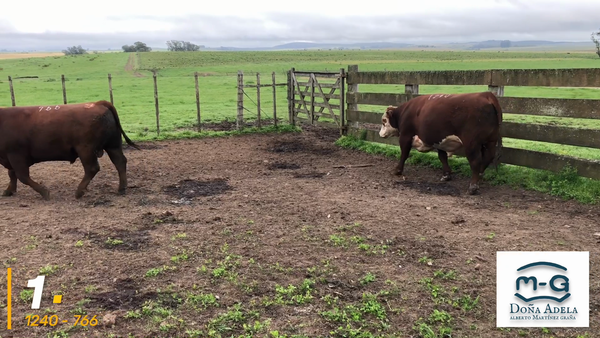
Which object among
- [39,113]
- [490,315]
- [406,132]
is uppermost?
[39,113]

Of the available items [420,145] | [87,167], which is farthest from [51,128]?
[420,145]

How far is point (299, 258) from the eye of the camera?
4.68 m

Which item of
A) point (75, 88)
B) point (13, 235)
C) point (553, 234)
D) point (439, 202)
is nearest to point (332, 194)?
point (439, 202)

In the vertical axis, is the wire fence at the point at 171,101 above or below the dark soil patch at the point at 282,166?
above

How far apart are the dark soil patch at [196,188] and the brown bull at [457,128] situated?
3135 millimetres

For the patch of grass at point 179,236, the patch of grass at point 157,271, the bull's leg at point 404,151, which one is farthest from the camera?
the bull's leg at point 404,151

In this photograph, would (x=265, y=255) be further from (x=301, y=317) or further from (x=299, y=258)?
(x=301, y=317)

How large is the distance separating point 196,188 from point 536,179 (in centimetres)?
544

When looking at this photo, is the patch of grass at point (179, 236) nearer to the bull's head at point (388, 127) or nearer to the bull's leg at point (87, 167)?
the bull's leg at point (87, 167)

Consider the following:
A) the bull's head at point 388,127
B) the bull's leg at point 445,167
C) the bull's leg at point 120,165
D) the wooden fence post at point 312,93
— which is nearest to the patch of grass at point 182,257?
the bull's leg at point 120,165

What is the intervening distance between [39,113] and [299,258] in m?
5.05

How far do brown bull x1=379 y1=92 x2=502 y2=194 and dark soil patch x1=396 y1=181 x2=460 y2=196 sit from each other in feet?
0.90

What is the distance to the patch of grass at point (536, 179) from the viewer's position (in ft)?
21.1

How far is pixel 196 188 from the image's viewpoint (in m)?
7.85
